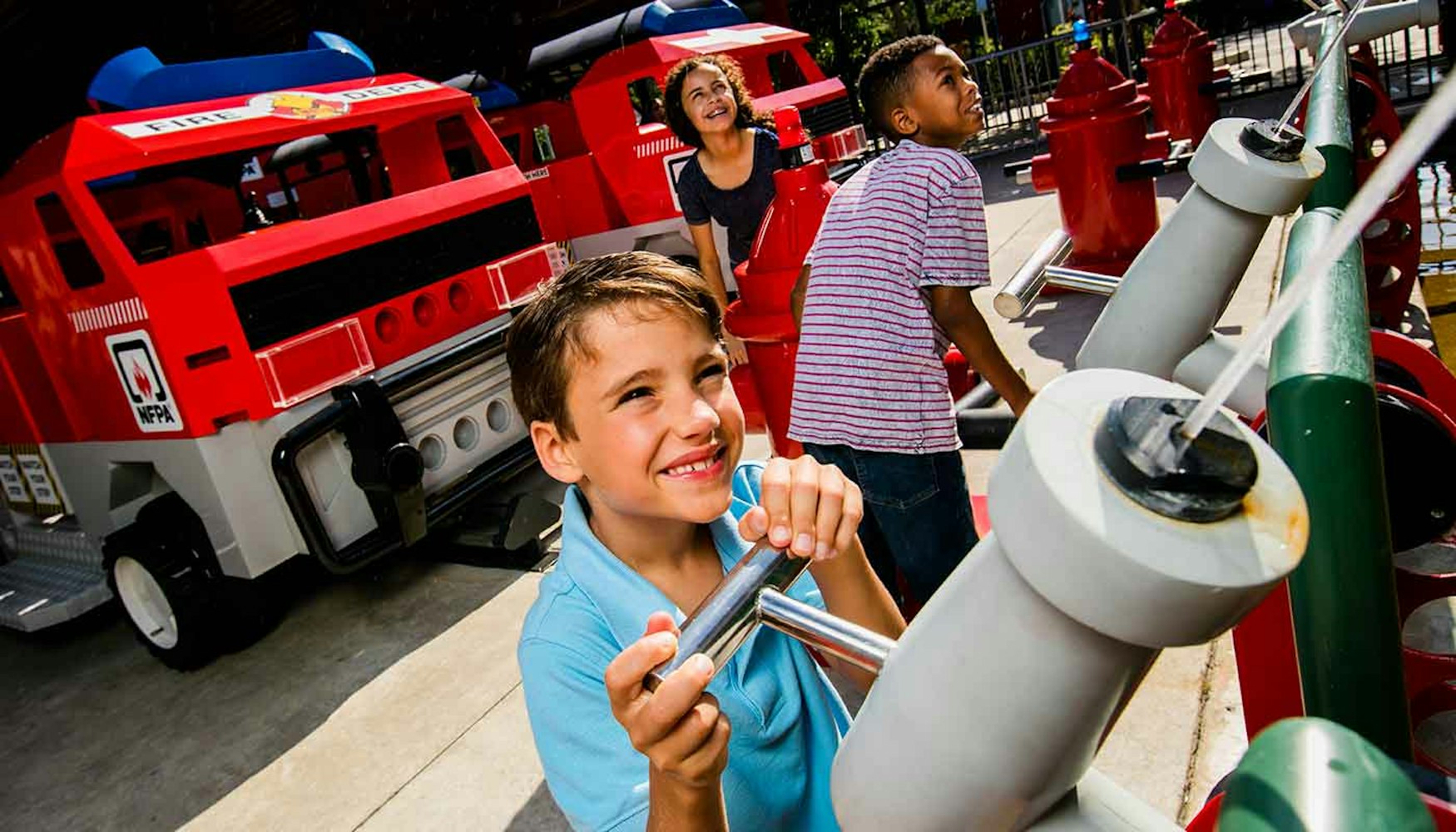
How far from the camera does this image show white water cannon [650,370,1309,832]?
0.42 meters

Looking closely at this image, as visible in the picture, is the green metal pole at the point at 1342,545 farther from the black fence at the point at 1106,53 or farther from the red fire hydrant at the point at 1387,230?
the black fence at the point at 1106,53

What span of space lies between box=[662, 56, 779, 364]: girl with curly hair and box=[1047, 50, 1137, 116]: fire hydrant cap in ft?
7.16

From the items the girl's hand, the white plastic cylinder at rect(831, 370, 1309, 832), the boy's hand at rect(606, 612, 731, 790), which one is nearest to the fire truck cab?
the girl's hand

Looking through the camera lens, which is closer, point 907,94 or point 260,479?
point 907,94

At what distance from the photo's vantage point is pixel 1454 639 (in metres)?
2.52

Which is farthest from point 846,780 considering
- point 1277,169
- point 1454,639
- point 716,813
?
point 1454,639

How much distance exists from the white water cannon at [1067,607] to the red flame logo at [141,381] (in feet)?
12.7

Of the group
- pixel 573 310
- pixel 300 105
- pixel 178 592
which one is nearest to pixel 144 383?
pixel 178 592

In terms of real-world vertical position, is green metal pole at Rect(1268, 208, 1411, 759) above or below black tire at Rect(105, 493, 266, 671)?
above

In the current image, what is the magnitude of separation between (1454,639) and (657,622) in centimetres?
255

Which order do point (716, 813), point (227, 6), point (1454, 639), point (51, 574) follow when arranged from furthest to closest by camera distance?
1. point (227, 6)
2. point (51, 574)
3. point (1454, 639)
4. point (716, 813)

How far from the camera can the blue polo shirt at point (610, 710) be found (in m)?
1.19

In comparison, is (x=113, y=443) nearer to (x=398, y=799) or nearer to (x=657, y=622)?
(x=398, y=799)

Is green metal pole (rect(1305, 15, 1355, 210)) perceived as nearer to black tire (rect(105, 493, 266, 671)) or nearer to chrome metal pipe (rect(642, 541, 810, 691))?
chrome metal pipe (rect(642, 541, 810, 691))
